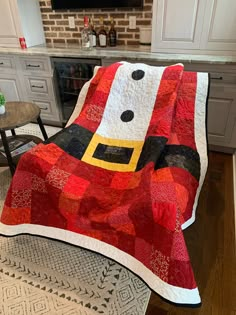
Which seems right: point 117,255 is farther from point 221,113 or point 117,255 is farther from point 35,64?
point 35,64

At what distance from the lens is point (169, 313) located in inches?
44.6

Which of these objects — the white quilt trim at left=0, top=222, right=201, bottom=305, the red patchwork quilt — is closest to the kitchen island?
the red patchwork quilt

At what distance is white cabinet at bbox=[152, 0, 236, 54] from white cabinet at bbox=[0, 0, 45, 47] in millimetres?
1456

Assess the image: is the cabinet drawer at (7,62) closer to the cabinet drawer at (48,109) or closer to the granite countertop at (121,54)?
the granite countertop at (121,54)

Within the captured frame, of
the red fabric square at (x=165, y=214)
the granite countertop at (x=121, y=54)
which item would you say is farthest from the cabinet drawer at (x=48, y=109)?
the red fabric square at (x=165, y=214)

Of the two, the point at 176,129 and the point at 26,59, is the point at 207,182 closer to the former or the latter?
the point at 176,129

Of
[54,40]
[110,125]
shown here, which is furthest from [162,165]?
[54,40]

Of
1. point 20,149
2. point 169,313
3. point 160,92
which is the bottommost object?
point 169,313

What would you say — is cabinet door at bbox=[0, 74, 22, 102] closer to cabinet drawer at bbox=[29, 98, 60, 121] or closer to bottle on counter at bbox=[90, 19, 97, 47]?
cabinet drawer at bbox=[29, 98, 60, 121]

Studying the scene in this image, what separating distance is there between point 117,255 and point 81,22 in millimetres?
2543

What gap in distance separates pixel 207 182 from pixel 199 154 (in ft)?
2.44

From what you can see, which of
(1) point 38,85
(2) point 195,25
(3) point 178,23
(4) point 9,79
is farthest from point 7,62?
(2) point 195,25

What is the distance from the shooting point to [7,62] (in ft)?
8.64

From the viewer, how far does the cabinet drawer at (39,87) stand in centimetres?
259
